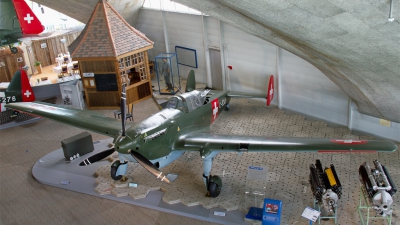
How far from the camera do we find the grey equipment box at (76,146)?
51.2 ft

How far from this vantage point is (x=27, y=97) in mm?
19047

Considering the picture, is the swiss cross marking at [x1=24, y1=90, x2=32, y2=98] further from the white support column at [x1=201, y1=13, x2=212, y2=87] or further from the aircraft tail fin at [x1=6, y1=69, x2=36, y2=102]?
the white support column at [x1=201, y1=13, x2=212, y2=87]

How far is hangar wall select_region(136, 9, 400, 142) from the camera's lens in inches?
642

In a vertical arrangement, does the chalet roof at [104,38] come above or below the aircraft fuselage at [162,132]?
above

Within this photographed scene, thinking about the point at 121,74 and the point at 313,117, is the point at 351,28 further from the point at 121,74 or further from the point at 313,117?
the point at 121,74

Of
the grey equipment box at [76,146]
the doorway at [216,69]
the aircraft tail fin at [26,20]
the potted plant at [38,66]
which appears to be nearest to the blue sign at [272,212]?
the grey equipment box at [76,146]

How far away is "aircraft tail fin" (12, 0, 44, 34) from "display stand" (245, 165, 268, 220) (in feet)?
46.7

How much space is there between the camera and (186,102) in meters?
14.1

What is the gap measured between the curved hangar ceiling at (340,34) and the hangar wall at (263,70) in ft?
8.18

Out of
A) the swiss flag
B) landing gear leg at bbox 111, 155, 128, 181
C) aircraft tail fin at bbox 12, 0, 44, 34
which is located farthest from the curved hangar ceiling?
aircraft tail fin at bbox 12, 0, 44, 34

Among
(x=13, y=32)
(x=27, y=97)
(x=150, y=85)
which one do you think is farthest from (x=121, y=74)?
(x=13, y=32)

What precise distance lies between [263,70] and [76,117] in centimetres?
844

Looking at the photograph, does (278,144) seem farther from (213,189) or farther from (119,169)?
(119,169)

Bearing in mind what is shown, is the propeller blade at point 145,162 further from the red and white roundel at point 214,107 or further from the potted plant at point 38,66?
the potted plant at point 38,66
